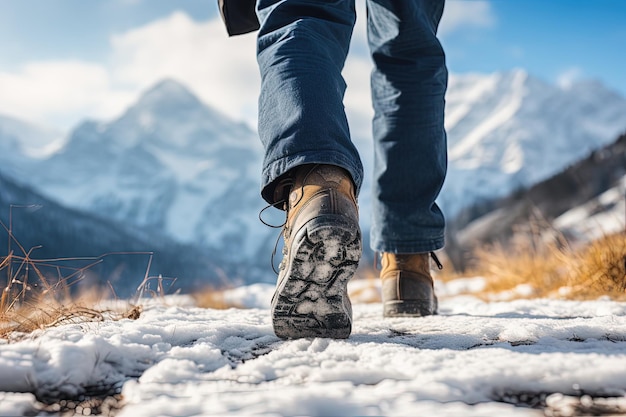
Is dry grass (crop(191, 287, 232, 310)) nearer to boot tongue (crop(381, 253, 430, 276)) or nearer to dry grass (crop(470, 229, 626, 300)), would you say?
boot tongue (crop(381, 253, 430, 276))

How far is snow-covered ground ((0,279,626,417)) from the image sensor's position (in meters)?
0.64

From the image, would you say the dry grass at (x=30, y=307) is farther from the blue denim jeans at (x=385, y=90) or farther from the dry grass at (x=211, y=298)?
the dry grass at (x=211, y=298)

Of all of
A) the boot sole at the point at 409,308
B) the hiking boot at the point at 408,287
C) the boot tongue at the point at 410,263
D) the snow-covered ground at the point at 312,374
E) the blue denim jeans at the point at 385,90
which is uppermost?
the blue denim jeans at the point at 385,90

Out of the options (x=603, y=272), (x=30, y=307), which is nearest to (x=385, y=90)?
(x=30, y=307)

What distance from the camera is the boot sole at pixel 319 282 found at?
958 millimetres

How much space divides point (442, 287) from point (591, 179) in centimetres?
2299

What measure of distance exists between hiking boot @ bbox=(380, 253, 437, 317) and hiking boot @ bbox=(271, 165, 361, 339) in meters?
0.54

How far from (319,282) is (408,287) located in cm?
66

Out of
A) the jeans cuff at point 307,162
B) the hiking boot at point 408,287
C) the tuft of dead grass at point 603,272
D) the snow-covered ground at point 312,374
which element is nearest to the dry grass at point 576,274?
the tuft of dead grass at point 603,272

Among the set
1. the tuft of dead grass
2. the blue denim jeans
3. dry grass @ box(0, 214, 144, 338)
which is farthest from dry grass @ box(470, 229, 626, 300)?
dry grass @ box(0, 214, 144, 338)

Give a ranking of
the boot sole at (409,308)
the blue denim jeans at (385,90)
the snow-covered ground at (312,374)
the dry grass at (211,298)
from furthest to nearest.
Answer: the dry grass at (211,298)
the boot sole at (409,308)
the blue denim jeans at (385,90)
the snow-covered ground at (312,374)

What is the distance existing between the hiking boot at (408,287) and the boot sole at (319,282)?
1.79 ft

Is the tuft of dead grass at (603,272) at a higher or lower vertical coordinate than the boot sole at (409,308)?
higher

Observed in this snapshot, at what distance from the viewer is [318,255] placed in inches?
38.5
